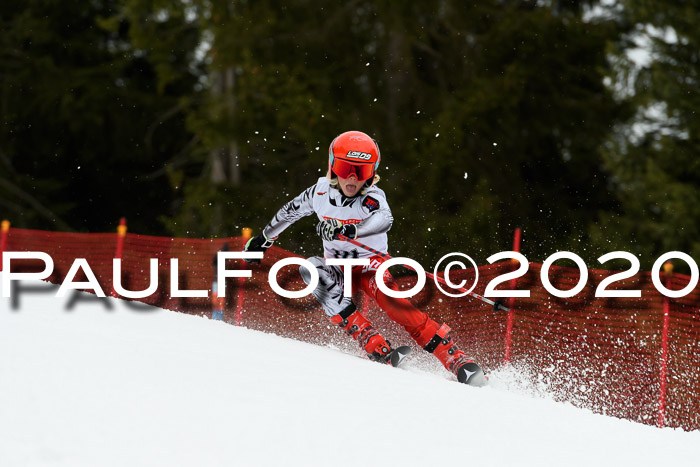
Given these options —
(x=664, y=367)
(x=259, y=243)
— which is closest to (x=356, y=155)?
(x=259, y=243)

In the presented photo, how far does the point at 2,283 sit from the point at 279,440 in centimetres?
319

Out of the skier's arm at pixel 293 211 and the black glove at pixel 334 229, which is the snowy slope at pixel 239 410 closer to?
the black glove at pixel 334 229

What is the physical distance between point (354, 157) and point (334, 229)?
0.51 m

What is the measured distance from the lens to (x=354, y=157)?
21.7 ft

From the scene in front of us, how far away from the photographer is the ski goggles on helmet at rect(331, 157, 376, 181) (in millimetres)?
6637

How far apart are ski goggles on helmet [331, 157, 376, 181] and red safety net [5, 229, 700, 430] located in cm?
258

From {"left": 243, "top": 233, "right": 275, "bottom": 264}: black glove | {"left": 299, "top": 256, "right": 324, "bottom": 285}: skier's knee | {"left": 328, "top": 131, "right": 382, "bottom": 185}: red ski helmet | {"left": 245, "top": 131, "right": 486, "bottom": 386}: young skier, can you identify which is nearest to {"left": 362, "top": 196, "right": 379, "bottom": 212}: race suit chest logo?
{"left": 245, "top": 131, "right": 486, "bottom": 386}: young skier

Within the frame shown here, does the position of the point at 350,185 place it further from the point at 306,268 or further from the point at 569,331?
the point at 569,331

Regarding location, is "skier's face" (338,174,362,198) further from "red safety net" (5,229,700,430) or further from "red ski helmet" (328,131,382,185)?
"red safety net" (5,229,700,430)

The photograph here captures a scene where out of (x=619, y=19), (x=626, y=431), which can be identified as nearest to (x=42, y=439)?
(x=626, y=431)

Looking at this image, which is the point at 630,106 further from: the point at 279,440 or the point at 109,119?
the point at 279,440

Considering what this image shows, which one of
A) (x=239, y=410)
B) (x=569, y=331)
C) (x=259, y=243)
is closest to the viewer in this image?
(x=239, y=410)

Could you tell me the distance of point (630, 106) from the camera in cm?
2003

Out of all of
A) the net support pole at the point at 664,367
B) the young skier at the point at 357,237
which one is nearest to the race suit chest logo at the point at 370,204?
the young skier at the point at 357,237
